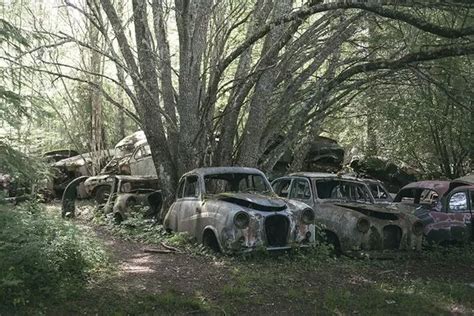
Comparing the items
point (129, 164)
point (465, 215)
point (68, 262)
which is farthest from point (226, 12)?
point (68, 262)

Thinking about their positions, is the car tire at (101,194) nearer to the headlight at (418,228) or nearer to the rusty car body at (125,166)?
the rusty car body at (125,166)

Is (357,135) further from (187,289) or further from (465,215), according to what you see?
(187,289)

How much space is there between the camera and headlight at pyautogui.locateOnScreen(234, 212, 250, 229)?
8992 millimetres

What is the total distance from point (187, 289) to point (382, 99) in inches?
488

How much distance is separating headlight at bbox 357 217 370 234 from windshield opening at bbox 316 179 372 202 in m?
1.64

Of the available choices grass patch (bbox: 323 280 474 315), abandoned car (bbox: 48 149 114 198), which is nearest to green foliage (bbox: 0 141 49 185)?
grass patch (bbox: 323 280 474 315)

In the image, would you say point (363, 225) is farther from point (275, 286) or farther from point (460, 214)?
point (275, 286)

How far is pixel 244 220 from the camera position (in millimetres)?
9031

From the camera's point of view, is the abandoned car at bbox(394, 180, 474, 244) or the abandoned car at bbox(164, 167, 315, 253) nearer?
the abandoned car at bbox(164, 167, 315, 253)

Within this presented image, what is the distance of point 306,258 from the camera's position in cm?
927

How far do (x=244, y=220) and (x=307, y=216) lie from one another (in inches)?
47.2

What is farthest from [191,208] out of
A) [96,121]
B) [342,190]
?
[96,121]

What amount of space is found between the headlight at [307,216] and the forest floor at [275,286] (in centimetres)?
59

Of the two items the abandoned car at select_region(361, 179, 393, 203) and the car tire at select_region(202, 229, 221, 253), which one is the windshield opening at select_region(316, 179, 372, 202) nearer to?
the abandoned car at select_region(361, 179, 393, 203)
